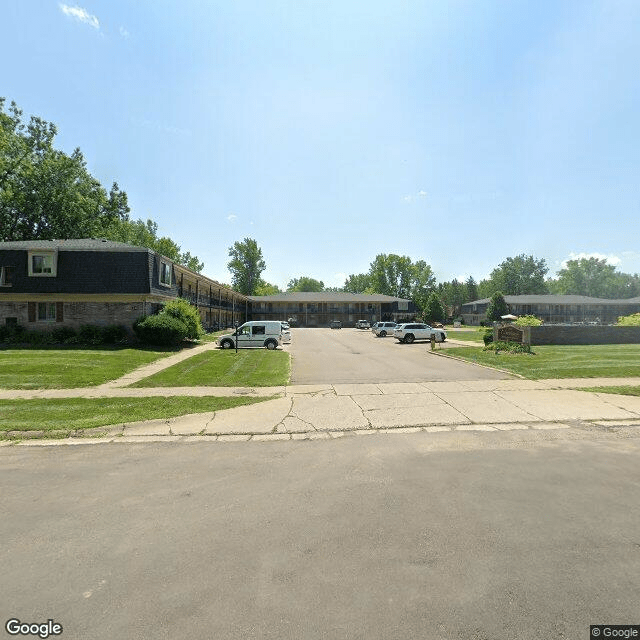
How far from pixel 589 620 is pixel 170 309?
81.2 feet

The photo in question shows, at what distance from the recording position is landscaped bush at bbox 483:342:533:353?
21469 mm

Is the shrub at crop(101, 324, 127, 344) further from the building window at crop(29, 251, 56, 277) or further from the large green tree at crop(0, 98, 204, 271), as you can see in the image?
the large green tree at crop(0, 98, 204, 271)

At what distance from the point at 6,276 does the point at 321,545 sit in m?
30.1

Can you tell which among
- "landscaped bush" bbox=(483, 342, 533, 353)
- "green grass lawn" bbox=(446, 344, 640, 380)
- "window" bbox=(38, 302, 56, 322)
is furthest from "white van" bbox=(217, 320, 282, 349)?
"landscaped bush" bbox=(483, 342, 533, 353)

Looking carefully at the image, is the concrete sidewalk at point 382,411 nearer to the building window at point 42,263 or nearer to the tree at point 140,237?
the building window at point 42,263

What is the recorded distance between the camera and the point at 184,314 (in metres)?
24.9

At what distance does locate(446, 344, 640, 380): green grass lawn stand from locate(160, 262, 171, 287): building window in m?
20.4

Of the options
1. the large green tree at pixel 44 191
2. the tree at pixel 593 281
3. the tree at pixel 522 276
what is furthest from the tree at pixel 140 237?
the tree at pixel 593 281

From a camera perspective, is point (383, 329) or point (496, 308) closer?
point (383, 329)

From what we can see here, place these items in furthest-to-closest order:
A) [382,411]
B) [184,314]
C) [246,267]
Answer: [246,267] → [184,314] → [382,411]

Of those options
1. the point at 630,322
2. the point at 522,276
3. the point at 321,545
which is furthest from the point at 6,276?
the point at 522,276

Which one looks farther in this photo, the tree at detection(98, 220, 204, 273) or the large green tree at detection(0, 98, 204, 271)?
the tree at detection(98, 220, 204, 273)

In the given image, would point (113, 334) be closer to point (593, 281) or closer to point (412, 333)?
point (412, 333)

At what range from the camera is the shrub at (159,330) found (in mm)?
22641
